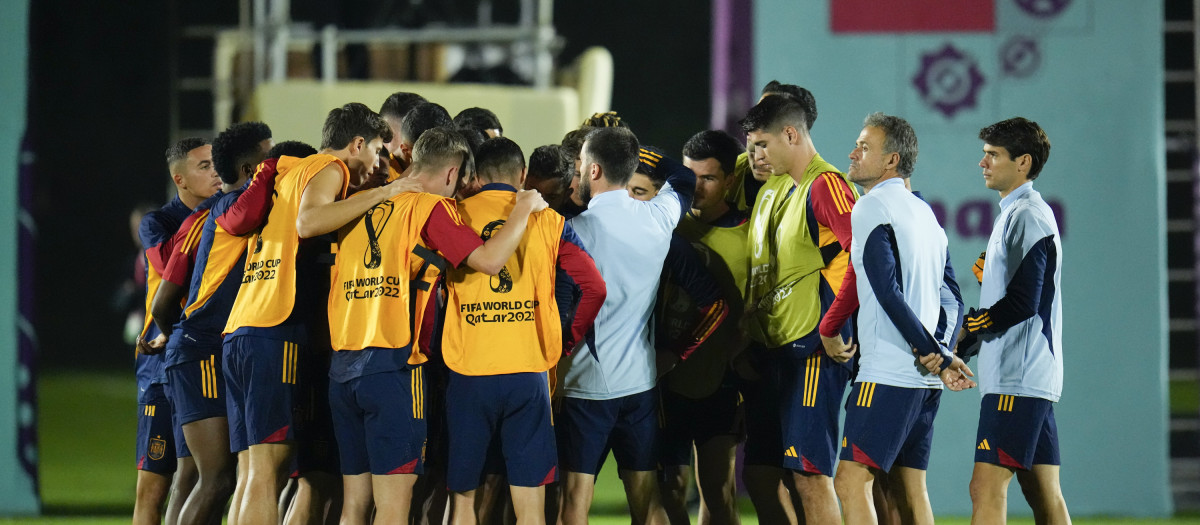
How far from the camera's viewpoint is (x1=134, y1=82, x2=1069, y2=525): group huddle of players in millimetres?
4164

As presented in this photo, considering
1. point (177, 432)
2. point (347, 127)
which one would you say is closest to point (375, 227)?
point (347, 127)

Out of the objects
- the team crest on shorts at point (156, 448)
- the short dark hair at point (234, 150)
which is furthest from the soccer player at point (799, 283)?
the team crest on shorts at point (156, 448)

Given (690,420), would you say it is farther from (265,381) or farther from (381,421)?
(265,381)

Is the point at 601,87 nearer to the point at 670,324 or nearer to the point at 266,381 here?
the point at 670,324

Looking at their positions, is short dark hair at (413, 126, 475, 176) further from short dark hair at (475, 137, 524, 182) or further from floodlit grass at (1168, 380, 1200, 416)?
floodlit grass at (1168, 380, 1200, 416)

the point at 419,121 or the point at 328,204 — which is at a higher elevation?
the point at 419,121

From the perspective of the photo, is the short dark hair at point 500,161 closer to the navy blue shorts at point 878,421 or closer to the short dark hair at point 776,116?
the short dark hair at point 776,116

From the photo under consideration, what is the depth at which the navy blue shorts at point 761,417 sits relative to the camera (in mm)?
4738

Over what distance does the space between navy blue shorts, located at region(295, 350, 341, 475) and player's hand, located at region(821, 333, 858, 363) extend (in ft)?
6.60

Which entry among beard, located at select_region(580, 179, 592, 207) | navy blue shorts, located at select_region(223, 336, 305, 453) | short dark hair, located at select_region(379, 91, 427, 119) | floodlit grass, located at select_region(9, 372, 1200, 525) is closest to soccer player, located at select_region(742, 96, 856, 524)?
beard, located at select_region(580, 179, 592, 207)

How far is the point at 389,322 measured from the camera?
411 cm

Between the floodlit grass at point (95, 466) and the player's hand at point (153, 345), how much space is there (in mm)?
2291

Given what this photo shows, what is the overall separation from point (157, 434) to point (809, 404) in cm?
289

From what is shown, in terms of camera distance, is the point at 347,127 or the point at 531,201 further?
the point at 347,127
